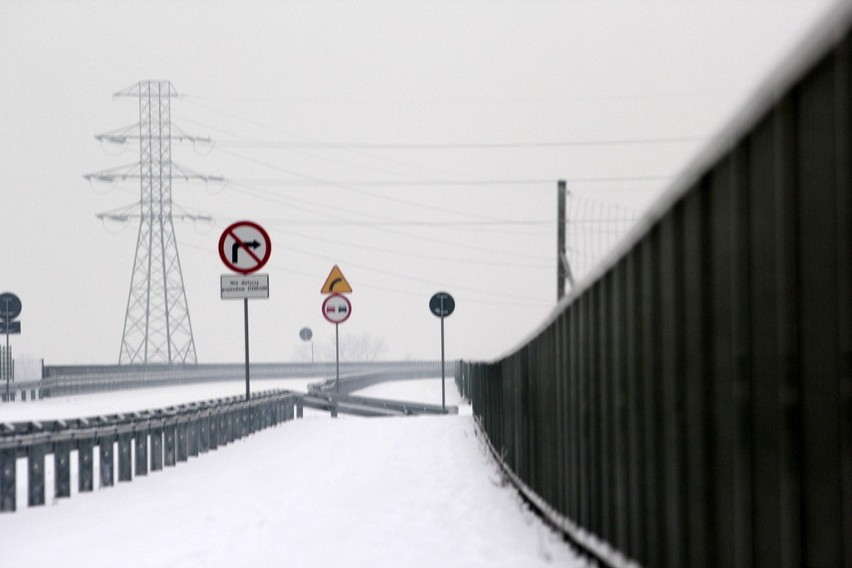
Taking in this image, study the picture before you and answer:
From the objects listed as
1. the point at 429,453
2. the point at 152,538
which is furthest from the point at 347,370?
the point at 152,538

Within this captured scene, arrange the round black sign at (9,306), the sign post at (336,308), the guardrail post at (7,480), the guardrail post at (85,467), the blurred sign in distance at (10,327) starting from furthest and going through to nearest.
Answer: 1. the round black sign at (9,306)
2. the blurred sign in distance at (10,327)
3. the sign post at (336,308)
4. the guardrail post at (85,467)
5. the guardrail post at (7,480)

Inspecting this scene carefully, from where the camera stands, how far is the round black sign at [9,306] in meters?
→ 37.5

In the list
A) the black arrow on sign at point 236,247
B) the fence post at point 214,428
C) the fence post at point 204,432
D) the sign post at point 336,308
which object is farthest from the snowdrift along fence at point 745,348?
the sign post at point 336,308

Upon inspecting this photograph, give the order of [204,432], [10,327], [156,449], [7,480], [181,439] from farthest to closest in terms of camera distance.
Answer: [10,327], [204,432], [181,439], [156,449], [7,480]

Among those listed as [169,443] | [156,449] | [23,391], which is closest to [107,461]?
[156,449]

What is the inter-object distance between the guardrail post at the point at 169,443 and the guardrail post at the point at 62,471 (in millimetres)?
2932

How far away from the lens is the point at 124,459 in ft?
43.0

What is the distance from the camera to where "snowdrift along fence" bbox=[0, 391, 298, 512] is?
1112 centimetres

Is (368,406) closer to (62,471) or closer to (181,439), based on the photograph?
(181,439)

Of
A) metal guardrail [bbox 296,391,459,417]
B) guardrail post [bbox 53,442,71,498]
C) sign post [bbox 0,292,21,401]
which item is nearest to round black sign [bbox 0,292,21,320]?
sign post [bbox 0,292,21,401]

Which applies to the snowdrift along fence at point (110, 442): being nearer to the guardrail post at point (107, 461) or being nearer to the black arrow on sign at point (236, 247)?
the guardrail post at point (107, 461)

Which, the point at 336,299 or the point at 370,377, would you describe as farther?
the point at 370,377

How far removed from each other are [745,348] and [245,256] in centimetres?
1549

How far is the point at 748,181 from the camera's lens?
4.14m
